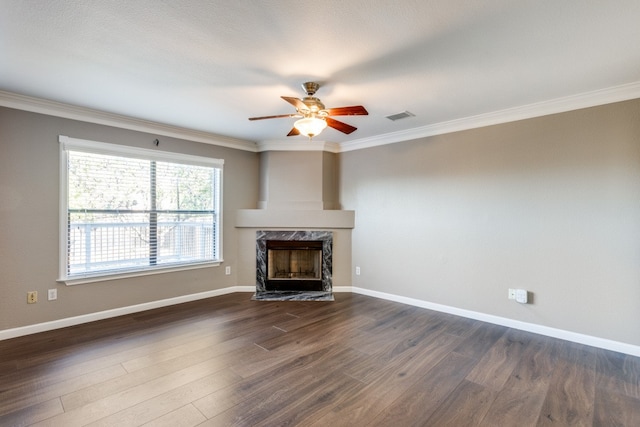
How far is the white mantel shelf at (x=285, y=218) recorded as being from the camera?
4.88 meters

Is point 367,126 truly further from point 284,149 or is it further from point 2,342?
point 2,342

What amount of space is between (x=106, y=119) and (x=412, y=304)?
4602 mm

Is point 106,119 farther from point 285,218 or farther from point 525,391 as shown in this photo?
point 525,391

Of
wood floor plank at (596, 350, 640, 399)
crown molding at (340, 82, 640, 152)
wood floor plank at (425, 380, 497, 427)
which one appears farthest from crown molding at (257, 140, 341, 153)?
wood floor plank at (596, 350, 640, 399)

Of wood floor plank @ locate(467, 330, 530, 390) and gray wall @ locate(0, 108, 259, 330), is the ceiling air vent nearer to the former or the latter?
wood floor plank @ locate(467, 330, 530, 390)

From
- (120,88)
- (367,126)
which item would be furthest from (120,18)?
(367,126)

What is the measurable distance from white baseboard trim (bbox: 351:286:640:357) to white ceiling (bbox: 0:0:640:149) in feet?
7.74

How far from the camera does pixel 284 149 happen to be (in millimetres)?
4938

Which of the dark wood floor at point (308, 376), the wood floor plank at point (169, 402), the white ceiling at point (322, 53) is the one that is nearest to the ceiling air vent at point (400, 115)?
the white ceiling at point (322, 53)

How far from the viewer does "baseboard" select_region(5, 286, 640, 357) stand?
294 cm

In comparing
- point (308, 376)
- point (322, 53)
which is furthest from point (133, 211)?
point (322, 53)

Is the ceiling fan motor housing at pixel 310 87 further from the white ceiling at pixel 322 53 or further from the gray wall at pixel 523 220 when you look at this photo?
the gray wall at pixel 523 220

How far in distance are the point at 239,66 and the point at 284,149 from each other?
2.50 meters

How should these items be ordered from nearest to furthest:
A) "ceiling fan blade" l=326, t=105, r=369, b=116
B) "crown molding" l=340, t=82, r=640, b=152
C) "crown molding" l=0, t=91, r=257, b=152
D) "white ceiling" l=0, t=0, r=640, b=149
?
1. "white ceiling" l=0, t=0, r=640, b=149
2. "ceiling fan blade" l=326, t=105, r=369, b=116
3. "crown molding" l=340, t=82, r=640, b=152
4. "crown molding" l=0, t=91, r=257, b=152
